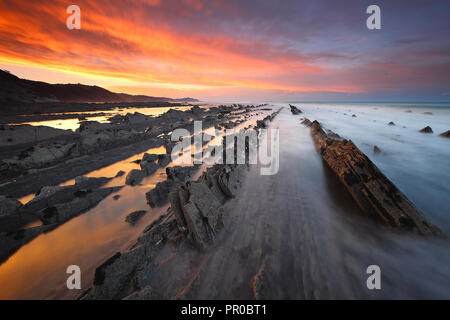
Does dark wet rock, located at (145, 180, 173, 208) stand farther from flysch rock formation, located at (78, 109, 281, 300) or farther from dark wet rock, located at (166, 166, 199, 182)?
dark wet rock, located at (166, 166, 199, 182)

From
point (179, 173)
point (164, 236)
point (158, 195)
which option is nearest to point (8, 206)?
point (158, 195)

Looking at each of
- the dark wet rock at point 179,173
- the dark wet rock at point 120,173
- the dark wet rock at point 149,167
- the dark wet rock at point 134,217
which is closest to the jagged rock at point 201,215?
the dark wet rock at point 134,217

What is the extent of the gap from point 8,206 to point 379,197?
12.2 m

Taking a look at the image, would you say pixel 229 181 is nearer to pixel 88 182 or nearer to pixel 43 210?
pixel 88 182

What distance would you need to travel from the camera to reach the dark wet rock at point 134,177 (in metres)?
7.48

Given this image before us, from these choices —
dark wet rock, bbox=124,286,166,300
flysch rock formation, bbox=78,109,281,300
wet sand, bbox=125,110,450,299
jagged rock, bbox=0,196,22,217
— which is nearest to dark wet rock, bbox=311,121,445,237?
wet sand, bbox=125,110,450,299

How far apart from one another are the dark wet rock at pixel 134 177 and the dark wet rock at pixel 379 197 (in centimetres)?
957

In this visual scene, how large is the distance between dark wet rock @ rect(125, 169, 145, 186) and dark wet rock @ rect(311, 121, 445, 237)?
957cm

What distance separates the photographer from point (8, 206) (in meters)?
4.84

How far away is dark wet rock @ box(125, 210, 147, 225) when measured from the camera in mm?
5152

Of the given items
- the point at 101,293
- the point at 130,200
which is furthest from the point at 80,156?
the point at 101,293

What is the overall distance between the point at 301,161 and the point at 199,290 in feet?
31.7
